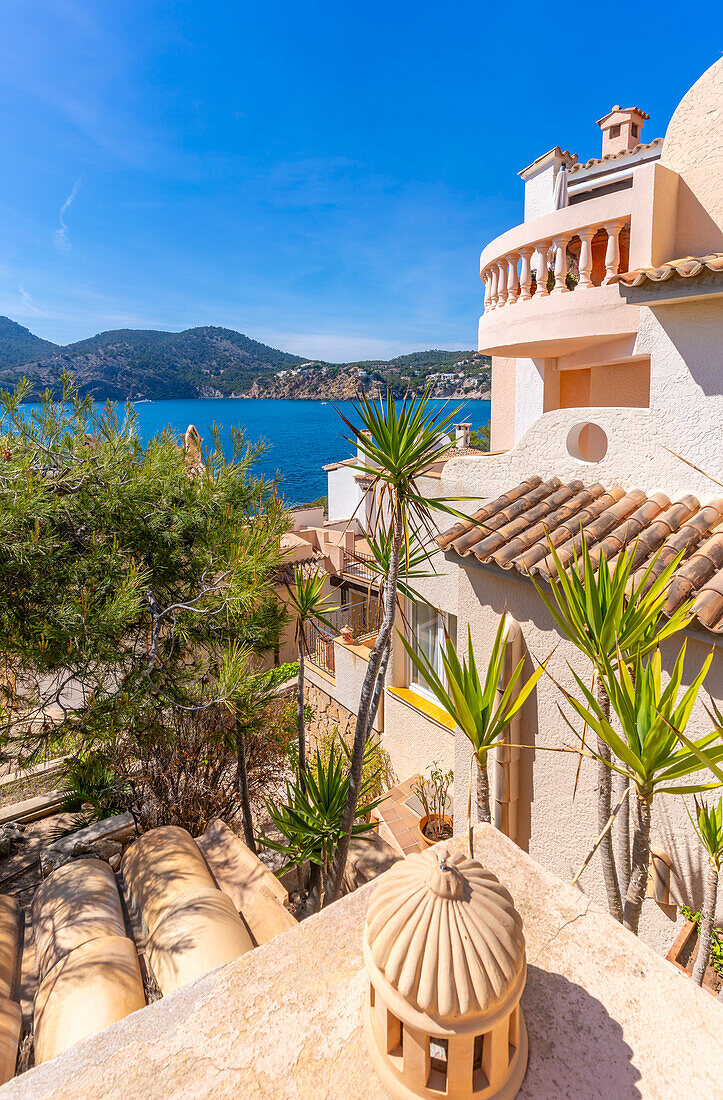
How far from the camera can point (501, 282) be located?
8172 mm

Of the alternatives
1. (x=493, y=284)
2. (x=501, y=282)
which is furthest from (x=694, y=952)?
(x=493, y=284)

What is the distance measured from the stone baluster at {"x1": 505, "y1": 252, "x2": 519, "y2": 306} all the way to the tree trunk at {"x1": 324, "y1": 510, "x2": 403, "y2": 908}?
4299 mm

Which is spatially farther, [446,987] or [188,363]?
[188,363]

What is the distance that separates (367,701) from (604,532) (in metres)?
3.32

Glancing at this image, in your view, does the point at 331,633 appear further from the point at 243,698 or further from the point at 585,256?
the point at 585,256

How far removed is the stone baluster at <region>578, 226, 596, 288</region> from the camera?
22.1ft

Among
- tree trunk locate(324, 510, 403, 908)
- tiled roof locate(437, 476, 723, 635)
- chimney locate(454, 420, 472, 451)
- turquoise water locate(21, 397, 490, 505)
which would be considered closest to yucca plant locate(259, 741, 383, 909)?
tree trunk locate(324, 510, 403, 908)

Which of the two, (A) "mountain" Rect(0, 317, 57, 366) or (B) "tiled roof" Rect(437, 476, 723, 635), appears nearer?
(B) "tiled roof" Rect(437, 476, 723, 635)

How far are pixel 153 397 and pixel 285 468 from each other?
29.6 m

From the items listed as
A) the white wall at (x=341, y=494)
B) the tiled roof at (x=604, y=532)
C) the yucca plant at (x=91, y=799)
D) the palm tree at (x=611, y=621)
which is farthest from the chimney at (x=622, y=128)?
the white wall at (x=341, y=494)

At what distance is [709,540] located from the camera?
491 cm

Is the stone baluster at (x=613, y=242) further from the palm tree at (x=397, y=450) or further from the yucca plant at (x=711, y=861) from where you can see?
the yucca plant at (x=711, y=861)

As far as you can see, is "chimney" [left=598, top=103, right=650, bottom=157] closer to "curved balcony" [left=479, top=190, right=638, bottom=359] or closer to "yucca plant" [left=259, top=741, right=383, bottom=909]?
"curved balcony" [left=479, top=190, right=638, bottom=359]

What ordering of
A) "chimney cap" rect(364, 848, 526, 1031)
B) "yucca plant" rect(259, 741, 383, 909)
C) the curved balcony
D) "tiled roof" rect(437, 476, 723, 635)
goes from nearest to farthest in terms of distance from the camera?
"chimney cap" rect(364, 848, 526, 1031)
"tiled roof" rect(437, 476, 723, 635)
the curved balcony
"yucca plant" rect(259, 741, 383, 909)
